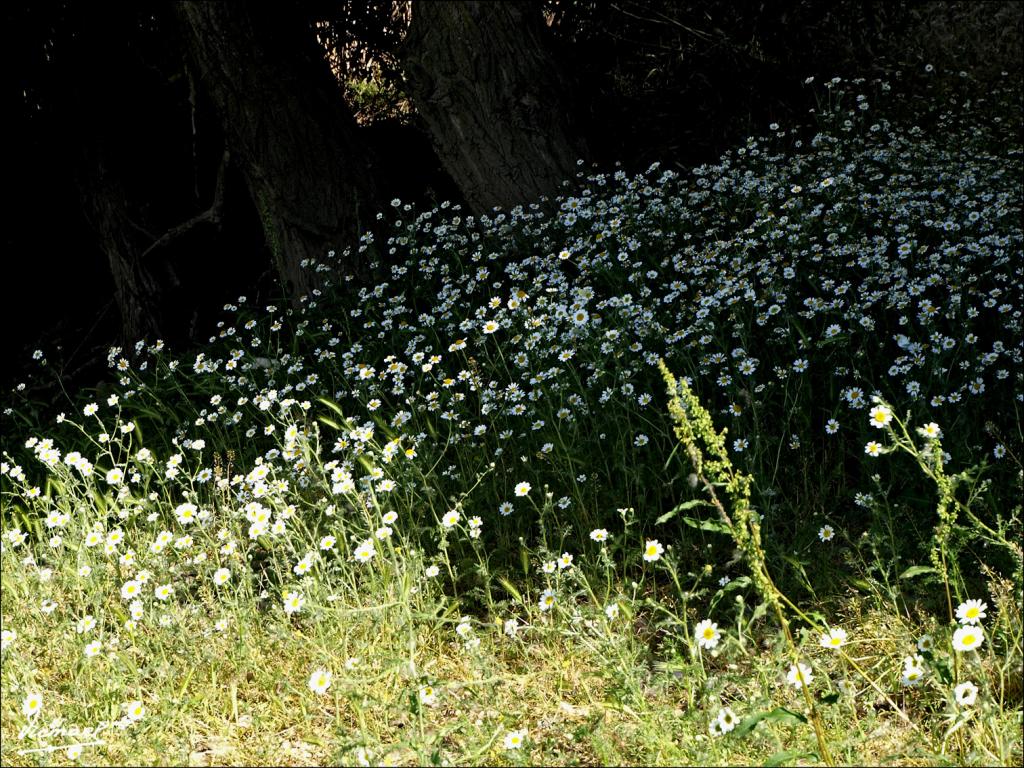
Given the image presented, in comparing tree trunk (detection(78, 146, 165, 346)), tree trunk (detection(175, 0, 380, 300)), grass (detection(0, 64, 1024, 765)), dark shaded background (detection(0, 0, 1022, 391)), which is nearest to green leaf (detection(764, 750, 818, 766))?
grass (detection(0, 64, 1024, 765))

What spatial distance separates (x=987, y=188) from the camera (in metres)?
5.19

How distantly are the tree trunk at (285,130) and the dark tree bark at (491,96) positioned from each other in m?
0.53

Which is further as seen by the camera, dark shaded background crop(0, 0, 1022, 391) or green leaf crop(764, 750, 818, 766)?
dark shaded background crop(0, 0, 1022, 391)

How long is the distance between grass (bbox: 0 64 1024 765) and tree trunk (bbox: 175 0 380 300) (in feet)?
2.07

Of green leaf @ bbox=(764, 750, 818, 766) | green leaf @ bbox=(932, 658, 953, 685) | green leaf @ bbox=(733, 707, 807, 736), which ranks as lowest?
green leaf @ bbox=(932, 658, 953, 685)

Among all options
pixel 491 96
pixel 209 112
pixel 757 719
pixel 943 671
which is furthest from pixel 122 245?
pixel 943 671

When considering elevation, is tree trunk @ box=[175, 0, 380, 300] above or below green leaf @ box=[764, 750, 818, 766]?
above

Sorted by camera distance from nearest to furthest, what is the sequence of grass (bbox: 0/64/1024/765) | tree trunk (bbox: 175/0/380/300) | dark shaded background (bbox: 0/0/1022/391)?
1. grass (bbox: 0/64/1024/765)
2. tree trunk (bbox: 175/0/380/300)
3. dark shaded background (bbox: 0/0/1022/391)

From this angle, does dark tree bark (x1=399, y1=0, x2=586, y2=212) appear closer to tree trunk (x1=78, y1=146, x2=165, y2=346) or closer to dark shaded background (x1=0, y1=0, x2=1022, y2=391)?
dark shaded background (x1=0, y1=0, x2=1022, y2=391)

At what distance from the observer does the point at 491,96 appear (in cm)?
580

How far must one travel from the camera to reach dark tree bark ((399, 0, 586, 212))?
5.75 m

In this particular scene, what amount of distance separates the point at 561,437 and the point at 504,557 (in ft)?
1.66

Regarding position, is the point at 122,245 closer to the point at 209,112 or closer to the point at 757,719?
the point at 209,112

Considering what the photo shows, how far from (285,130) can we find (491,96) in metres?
1.14
